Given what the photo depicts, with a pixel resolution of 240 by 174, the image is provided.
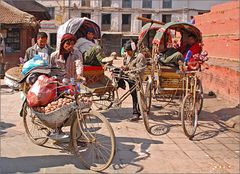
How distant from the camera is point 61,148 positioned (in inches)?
220

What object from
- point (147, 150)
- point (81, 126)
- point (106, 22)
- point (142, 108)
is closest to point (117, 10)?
point (106, 22)

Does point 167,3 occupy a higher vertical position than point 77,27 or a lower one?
higher

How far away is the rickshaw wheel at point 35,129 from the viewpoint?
216 inches

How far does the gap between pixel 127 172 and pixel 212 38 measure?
8689mm

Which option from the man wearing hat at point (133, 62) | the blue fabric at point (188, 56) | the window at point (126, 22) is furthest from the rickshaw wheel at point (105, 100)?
the window at point (126, 22)

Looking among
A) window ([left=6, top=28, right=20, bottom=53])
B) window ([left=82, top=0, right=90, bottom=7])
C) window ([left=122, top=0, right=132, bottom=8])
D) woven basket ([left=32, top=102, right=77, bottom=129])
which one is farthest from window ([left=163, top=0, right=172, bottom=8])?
woven basket ([left=32, top=102, right=77, bottom=129])

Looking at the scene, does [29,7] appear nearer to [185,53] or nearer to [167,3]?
[185,53]

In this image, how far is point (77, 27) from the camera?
324 inches

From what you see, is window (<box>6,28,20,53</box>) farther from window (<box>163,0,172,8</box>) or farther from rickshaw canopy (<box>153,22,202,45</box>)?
window (<box>163,0,172,8</box>)

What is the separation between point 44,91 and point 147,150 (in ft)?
6.25

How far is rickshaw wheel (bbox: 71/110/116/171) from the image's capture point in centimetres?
475

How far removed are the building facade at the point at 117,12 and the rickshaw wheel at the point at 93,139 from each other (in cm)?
4022

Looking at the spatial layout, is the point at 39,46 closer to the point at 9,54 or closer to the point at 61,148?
the point at 61,148

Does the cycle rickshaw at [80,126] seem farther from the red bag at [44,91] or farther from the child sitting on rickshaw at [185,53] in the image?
the child sitting on rickshaw at [185,53]
